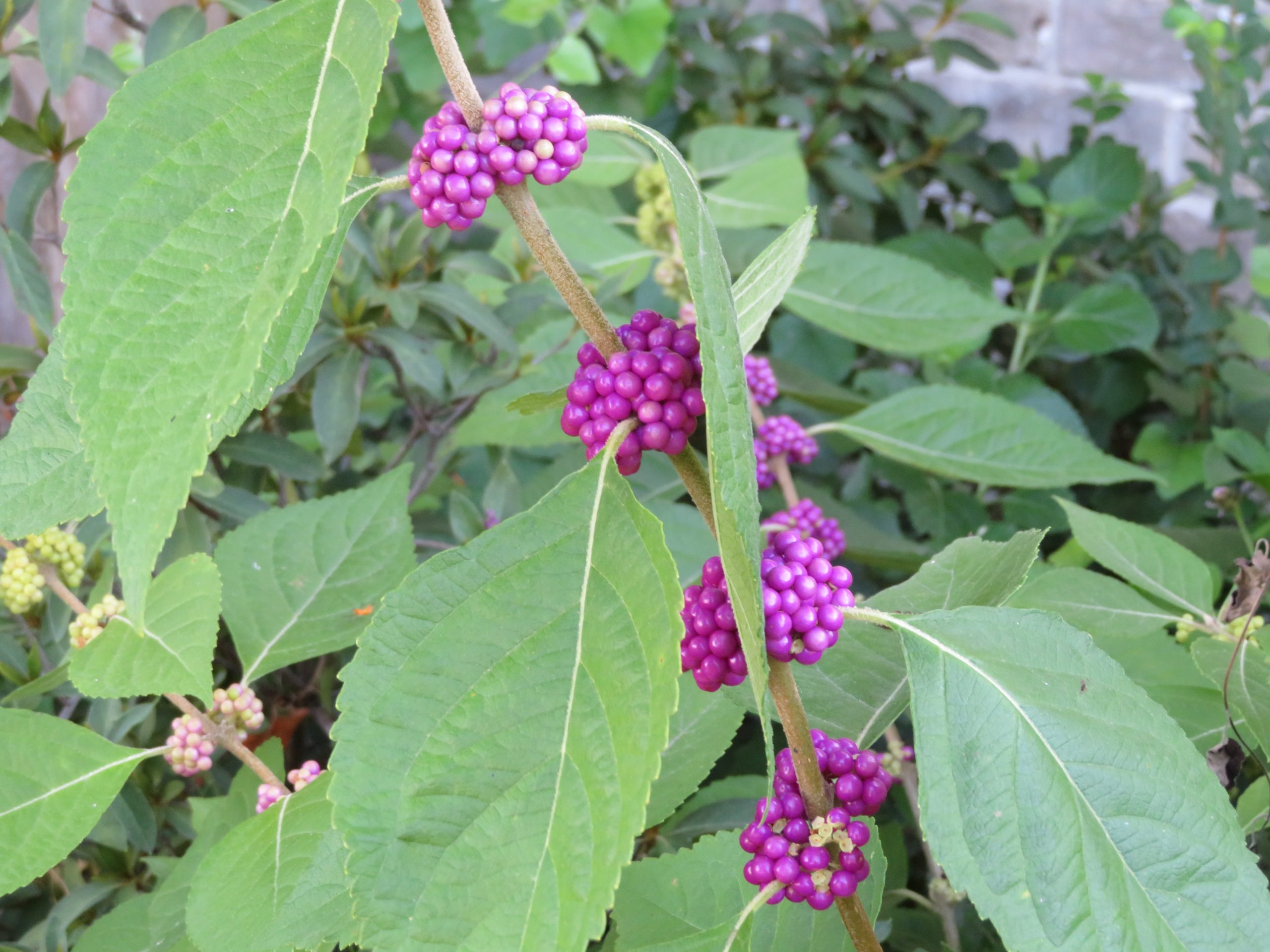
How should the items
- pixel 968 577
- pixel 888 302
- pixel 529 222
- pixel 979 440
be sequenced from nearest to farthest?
pixel 529 222 → pixel 968 577 → pixel 979 440 → pixel 888 302

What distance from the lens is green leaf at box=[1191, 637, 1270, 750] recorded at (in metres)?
0.55

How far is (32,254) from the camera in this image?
2.58 feet

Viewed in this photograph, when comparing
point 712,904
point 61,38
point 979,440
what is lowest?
point 979,440

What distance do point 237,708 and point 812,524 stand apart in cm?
48

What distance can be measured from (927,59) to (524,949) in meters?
1.79

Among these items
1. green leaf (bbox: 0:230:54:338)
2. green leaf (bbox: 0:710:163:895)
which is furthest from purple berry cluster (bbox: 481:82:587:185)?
green leaf (bbox: 0:230:54:338)

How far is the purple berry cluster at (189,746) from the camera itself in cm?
63

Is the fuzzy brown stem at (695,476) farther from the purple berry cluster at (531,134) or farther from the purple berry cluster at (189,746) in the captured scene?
the purple berry cluster at (189,746)

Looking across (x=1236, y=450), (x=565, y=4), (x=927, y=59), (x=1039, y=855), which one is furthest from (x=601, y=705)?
(x=927, y=59)

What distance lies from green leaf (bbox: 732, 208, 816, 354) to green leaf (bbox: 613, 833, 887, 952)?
0.26 m

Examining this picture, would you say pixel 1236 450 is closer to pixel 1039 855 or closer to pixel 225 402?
pixel 1039 855

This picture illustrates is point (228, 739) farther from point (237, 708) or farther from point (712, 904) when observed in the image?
point (712, 904)

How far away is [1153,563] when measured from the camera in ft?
2.32

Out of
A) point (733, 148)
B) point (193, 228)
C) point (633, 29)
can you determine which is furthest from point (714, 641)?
point (633, 29)
